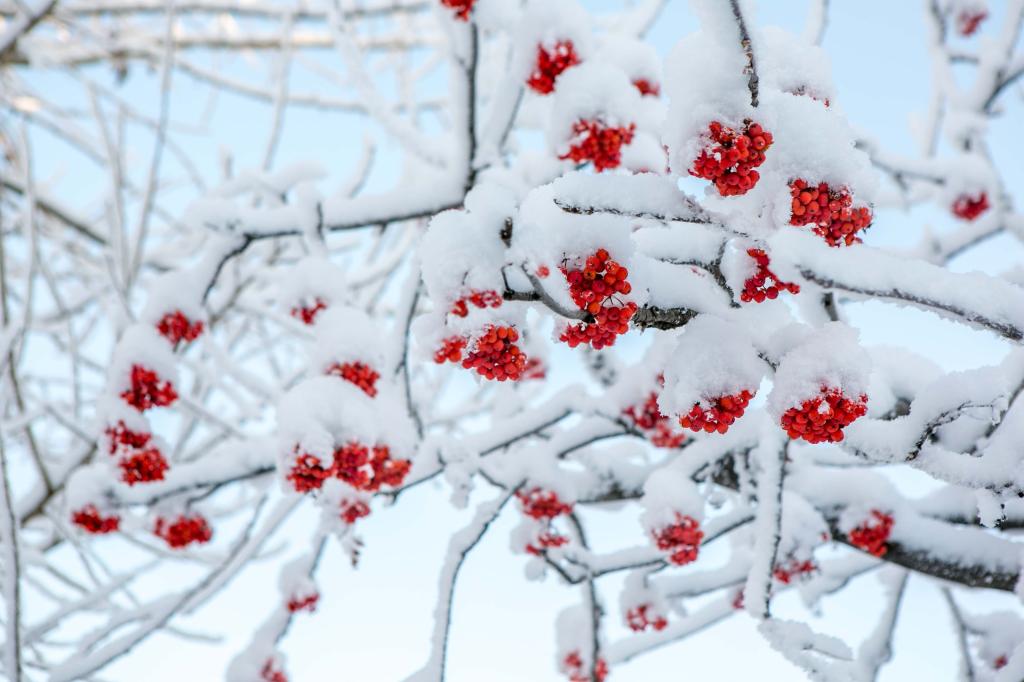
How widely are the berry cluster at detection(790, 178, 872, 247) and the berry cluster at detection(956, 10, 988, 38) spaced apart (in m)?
4.47

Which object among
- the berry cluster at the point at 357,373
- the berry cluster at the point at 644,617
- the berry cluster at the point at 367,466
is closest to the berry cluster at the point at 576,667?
the berry cluster at the point at 644,617

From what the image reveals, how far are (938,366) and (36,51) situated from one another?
6128 mm

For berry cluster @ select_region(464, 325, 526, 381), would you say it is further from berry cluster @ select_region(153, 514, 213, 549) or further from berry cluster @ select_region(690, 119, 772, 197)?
berry cluster @ select_region(153, 514, 213, 549)

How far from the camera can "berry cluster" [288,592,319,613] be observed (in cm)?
306

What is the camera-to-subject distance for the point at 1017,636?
3320mm

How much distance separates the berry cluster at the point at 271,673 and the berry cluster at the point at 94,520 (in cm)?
86

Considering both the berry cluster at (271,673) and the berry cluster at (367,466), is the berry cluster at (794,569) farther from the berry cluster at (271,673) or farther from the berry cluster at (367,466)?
the berry cluster at (271,673)

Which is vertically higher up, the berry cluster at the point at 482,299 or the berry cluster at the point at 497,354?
the berry cluster at the point at 482,299

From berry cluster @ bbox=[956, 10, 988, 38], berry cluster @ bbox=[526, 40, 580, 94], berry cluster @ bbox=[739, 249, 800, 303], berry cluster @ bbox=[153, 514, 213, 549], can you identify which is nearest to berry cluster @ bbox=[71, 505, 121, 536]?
berry cluster @ bbox=[153, 514, 213, 549]

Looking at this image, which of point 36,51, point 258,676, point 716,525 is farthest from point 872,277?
point 36,51

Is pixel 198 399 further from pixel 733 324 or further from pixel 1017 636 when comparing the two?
pixel 1017 636

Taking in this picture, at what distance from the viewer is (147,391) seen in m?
2.33

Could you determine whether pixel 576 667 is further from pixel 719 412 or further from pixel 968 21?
pixel 968 21

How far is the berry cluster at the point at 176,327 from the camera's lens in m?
2.48
